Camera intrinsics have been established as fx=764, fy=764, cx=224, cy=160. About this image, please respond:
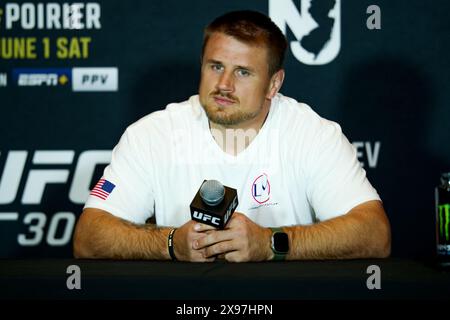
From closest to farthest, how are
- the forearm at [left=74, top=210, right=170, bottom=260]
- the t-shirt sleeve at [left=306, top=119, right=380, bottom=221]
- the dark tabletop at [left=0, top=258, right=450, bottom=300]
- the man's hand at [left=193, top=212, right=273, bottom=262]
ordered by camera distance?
1. the dark tabletop at [left=0, top=258, right=450, bottom=300]
2. the man's hand at [left=193, top=212, right=273, bottom=262]
3. the forearm at [left=74, top=210, right=170, bottom=260]
4. the t-shirt sleeve at [left=306, top=119, right=380, bottom=221]

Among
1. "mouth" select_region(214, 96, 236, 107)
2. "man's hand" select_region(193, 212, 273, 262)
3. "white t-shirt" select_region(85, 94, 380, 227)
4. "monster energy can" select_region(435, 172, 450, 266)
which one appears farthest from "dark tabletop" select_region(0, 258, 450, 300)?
"mouth" select_region(214, 96, 236, 107)

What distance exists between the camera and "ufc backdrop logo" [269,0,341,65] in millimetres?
2953

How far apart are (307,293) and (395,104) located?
163 cm

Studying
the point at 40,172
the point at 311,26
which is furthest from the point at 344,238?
the point at 40,172

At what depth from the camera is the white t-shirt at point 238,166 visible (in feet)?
7.57

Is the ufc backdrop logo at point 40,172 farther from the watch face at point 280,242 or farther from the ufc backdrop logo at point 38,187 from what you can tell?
the watch face at point 280,242

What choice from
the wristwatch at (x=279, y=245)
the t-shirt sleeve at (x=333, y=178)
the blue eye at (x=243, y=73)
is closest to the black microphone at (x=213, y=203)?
the wristwatch at (x=279, y=245)

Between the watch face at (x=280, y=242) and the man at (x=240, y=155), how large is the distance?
221 mm

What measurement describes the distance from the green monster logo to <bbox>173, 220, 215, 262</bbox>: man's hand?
567mm

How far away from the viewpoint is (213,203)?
1671mm

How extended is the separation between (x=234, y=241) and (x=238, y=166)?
52 cm

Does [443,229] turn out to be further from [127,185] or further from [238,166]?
[127,185]

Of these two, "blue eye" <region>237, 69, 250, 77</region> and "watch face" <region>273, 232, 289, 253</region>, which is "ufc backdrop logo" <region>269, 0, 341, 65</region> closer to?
"blue eye" <region>237, 69, 250, 77</region>

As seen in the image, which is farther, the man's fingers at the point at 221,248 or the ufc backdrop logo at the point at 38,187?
the ufc backdrop logo at the point at 38,187
